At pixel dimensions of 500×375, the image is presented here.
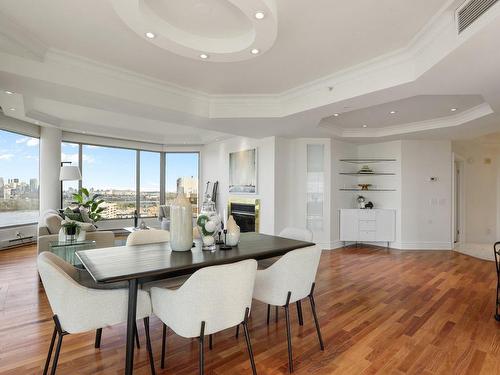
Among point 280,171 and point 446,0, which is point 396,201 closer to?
point 280,171

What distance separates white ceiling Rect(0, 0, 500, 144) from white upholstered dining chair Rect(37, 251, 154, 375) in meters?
2.03

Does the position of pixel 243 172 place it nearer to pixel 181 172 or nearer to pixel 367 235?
pixel 181 172

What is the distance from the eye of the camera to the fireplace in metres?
6.38

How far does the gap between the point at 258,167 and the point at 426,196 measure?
3.80 meters

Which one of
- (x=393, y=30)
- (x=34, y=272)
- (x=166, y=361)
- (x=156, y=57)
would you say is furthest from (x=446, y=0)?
(x=34, y=272)

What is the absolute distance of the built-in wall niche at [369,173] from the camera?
664cm

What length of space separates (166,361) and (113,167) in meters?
6.99

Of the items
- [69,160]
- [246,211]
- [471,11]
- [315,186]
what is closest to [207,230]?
[471,11]

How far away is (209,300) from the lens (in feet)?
5.52

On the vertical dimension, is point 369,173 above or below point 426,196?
above

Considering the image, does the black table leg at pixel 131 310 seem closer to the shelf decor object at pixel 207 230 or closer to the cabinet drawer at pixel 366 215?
the shelf decor object at pixel 207 230

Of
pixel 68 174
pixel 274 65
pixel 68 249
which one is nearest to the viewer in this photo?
pixel 274 65

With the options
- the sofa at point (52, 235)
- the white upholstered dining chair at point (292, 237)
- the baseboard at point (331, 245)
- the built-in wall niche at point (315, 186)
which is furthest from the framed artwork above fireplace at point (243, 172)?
the white upholstered dining chair at point (292, 237)

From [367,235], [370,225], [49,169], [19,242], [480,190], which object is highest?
[49,169]
